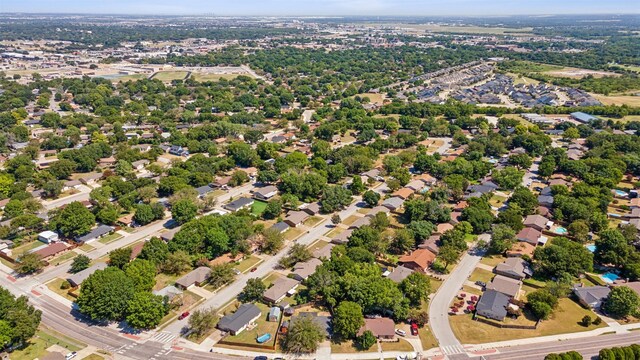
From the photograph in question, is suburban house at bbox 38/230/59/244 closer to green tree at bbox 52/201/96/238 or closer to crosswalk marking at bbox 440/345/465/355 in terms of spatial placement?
green tree at bbox 52/201/96/238

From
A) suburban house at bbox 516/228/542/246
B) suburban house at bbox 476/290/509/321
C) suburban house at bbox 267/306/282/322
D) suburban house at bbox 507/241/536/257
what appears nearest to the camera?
suburban house at bbox 476/290/509/321

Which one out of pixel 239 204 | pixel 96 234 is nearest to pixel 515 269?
pixel 239 204

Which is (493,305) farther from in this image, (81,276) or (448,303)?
(81,276)

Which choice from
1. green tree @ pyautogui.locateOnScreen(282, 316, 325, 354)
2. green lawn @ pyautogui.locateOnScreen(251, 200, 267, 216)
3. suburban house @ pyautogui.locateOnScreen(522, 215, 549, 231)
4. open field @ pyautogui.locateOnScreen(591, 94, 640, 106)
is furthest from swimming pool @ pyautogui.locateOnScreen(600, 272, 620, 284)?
open field @ pyautogui.locateOnScreen(591, 94, 640, 106)

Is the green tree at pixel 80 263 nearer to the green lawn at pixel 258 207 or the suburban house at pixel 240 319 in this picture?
the suburban house at pixel 240 319

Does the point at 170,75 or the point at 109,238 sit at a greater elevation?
the point at 170,75

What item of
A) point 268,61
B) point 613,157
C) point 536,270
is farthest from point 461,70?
point 536,270
